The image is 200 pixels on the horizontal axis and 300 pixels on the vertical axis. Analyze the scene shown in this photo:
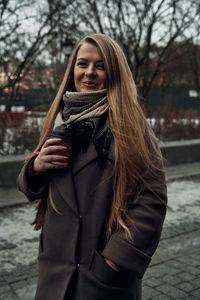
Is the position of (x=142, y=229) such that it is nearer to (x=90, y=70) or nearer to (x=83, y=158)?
(x=83, y=158)

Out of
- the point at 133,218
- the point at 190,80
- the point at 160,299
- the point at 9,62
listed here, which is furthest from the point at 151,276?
the point at 190,80

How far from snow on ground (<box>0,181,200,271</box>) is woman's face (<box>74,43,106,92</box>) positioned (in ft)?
9.72

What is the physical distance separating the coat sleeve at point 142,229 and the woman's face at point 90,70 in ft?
1.73

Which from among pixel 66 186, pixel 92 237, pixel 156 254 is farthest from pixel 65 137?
pixel 156 254

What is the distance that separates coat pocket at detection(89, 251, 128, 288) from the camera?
177 cm

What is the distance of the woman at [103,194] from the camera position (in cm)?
180

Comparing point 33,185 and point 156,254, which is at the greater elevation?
point 33,185

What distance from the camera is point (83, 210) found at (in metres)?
1.86

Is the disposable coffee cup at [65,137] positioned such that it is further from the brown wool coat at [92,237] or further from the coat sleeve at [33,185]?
the coat sleeve at [33,185]

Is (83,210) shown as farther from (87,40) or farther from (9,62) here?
(9,62)

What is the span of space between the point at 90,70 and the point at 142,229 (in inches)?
33.2

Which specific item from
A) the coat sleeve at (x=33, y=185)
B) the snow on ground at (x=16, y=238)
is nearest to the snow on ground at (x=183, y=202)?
the snow on ground at (x=16, y=238)

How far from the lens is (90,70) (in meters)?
1.99

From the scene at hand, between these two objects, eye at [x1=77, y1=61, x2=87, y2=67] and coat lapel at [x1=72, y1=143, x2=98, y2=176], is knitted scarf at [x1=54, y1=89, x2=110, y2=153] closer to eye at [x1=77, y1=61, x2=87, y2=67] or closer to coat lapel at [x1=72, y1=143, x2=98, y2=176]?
coat lapel at [x1=72, y1=143, x2=98, y2=176]
